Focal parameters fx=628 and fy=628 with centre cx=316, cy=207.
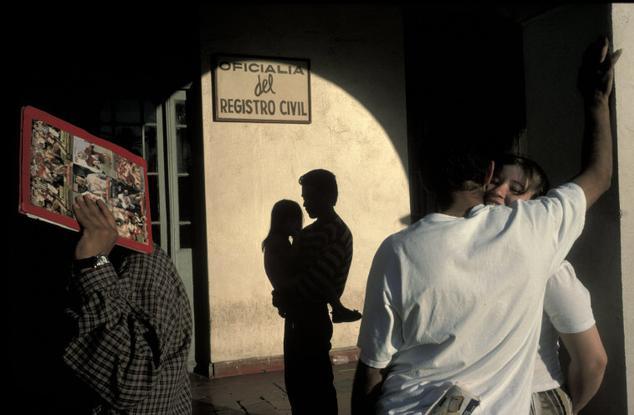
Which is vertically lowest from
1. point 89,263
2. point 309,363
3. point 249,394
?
point 249,394

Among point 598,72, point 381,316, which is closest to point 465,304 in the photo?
point 381,316

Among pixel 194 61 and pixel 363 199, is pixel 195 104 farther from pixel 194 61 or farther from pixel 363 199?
pixel 363 199

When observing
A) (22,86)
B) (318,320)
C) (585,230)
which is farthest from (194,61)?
(585,230)

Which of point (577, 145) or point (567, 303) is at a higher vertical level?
point (577, 145)

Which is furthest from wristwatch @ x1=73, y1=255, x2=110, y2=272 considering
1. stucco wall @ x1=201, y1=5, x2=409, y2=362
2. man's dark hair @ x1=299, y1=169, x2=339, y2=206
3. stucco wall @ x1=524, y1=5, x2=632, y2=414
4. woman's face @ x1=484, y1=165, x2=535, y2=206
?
stucco wall @ x1=201, y1=5, x2=409, y2=362

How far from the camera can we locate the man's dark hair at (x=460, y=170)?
1.72m

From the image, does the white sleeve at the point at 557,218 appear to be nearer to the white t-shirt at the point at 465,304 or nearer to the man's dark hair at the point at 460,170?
the white t-shirt at the point at 465,304

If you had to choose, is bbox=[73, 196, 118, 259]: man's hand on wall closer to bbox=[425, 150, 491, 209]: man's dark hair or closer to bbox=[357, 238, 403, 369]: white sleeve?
bbox=[357, 238, 403, 369]: white sleeve

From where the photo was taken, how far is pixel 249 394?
17.8ft

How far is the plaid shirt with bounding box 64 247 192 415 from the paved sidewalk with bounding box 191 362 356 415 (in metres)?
3.18

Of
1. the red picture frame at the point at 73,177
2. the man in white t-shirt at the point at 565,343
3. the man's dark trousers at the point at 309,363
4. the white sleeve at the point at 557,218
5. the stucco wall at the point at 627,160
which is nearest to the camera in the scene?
the red picture frame at the point at 73,177

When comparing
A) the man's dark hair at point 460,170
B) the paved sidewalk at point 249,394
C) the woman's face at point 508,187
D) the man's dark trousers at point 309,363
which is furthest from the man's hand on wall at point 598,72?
the paved sidewalk at point 249,394

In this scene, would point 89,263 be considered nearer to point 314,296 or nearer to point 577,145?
point 577,145

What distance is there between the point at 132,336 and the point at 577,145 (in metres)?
1.64
